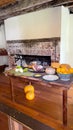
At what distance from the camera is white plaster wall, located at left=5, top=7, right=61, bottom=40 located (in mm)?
3774

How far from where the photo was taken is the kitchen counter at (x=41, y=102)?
1.58m

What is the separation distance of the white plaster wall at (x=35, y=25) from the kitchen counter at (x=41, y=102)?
1.87m

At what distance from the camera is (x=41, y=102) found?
2465mm

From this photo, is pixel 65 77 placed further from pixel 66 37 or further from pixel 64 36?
pixel 66 37

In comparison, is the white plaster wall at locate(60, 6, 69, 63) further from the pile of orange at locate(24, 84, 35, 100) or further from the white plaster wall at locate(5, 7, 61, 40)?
the pile of orange at locate(24, 84, 35, 100)

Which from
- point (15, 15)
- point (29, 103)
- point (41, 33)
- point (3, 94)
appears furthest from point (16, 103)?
point (15, 15)

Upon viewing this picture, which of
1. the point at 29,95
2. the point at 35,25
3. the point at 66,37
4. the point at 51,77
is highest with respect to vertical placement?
the point at 35,25

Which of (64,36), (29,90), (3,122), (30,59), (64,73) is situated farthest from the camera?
(30,59)

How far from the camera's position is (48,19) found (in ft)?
12.8

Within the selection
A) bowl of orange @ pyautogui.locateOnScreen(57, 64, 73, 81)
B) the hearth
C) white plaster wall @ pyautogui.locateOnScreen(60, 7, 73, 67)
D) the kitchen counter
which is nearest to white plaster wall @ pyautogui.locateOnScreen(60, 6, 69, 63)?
white plaster wall @ pyautogui.locateOnScreen(60, 7, 73, 67)

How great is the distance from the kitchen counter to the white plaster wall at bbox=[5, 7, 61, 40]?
A: 1.87 m

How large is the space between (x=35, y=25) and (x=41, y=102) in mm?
2704

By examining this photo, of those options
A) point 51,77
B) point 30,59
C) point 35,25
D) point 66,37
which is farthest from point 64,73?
point 30,59

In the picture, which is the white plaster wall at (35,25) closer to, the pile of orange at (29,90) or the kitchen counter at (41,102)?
the kitchen counter at (41,102)
